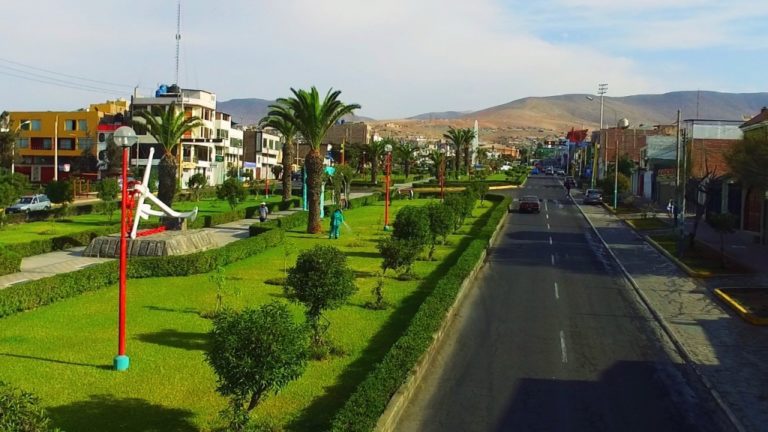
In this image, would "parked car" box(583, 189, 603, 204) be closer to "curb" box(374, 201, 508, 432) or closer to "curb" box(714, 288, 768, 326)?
"curb" box(714, 288, 768, 326)

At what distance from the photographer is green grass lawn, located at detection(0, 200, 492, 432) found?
11750 mm

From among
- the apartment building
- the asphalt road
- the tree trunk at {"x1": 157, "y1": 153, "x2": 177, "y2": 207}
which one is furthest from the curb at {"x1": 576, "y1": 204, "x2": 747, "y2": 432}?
the apartment building

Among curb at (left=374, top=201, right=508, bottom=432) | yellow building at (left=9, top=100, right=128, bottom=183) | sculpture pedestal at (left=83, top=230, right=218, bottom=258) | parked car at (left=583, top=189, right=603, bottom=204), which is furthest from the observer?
yellow building at (left=9, top=100, right=128, bottom=183)

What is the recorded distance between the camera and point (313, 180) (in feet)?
127

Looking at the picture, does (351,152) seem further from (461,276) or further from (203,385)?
(203,385)

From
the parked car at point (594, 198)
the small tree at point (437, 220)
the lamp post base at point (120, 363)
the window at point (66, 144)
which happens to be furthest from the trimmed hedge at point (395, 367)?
the window at point (66, 144)

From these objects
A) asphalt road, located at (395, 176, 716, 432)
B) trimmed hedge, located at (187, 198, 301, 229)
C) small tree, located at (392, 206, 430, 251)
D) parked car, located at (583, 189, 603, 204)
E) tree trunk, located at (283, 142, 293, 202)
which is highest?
tree trunk, located at (283, 142, 293, 202)

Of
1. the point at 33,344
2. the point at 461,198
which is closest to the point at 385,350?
the point at 33,344

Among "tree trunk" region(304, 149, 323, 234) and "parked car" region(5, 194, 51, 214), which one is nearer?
"tree trunk" region(304, 149, 323, 234)

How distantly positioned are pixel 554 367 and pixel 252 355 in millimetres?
7763

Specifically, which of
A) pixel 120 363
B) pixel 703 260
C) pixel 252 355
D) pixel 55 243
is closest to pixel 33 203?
pixel 55 243

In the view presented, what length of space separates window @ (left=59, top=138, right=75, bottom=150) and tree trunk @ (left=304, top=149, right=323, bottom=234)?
67902mm

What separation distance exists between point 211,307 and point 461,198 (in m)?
23.7

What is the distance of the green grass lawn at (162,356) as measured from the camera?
11.8 m
